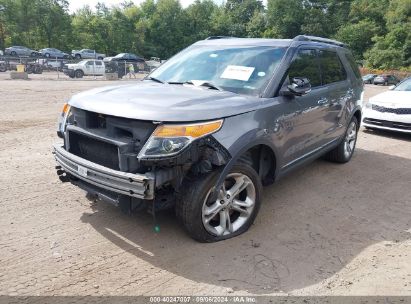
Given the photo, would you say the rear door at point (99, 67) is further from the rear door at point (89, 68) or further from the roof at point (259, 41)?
the roof at point (259, 41)

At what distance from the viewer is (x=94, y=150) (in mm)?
3508

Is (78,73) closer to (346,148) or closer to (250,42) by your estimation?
(346,148)

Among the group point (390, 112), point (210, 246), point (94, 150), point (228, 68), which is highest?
point (228, 68)

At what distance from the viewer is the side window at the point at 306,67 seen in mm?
4330

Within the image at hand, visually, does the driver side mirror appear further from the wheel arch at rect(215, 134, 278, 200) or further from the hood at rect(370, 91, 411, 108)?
the hood at rect(370, 91, 411, 108)

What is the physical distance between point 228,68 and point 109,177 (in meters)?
1.92

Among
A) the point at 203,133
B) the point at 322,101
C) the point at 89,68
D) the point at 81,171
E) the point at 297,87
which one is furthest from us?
the point at 89,68

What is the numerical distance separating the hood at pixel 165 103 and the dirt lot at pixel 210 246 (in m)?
1.21

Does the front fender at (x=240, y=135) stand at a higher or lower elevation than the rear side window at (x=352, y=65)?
lower

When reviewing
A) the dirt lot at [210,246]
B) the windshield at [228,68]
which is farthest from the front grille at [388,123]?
the windshield at [228,68]

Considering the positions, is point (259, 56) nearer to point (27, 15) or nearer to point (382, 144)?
point (382, 144)

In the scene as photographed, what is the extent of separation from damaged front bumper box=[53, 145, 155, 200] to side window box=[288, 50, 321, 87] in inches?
85.5

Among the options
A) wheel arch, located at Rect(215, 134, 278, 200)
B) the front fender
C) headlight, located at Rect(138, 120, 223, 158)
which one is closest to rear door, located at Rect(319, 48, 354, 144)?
wheel arch, located at Rect(215, 134, 278, 200)

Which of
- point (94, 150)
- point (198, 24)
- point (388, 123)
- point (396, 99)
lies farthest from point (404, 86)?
point (198, 24)
